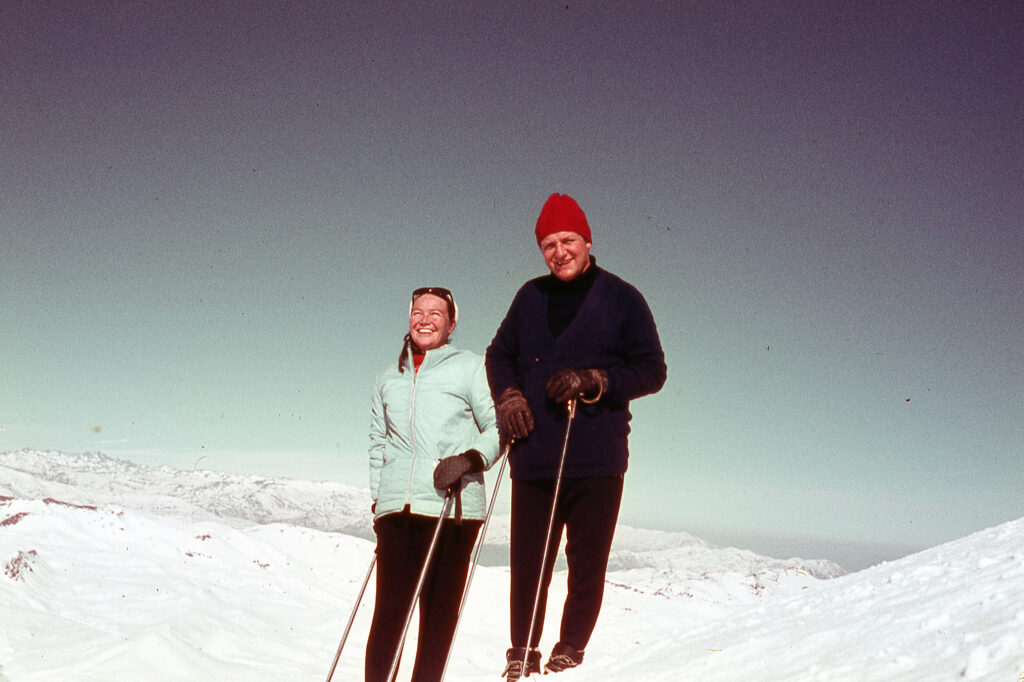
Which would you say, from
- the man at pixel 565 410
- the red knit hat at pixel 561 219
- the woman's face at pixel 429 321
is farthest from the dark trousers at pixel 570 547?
the red knit hat at pixel 561 219

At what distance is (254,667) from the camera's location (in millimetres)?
22969

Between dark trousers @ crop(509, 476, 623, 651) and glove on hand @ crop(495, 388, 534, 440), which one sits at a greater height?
glove on hand @ crop(495, 388, 534, 440)

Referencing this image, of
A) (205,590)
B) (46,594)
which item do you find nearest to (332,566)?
(205,590)

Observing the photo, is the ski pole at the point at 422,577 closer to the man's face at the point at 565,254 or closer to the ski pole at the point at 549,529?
the ski pole at the point at 549,529

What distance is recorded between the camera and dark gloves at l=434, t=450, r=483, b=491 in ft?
10.6

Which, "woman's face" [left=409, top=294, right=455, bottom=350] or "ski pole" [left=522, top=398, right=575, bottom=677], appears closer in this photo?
"ski pole" [left=522, top=398, right=575, bottom=677]

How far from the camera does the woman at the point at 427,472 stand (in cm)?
326

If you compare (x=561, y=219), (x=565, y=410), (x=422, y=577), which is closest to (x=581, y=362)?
(x=565, y=410)

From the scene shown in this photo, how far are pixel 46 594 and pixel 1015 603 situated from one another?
3169cm

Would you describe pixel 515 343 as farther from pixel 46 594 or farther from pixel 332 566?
pixel 332 566

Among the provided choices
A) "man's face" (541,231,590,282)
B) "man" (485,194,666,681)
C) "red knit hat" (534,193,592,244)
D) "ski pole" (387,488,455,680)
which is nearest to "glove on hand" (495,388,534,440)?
"man" (485,194,666,681)

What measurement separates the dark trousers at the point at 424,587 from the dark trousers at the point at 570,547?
25cm

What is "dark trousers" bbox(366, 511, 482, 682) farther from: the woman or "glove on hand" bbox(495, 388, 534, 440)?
"glove on hand" bbox(495, 388, 534, 440)

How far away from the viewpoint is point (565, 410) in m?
3.43
